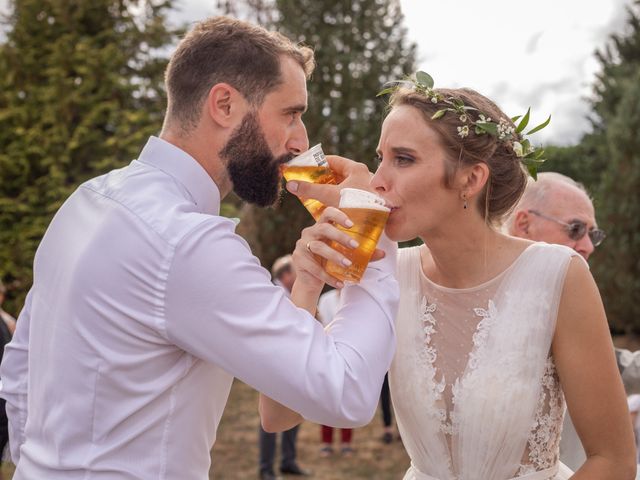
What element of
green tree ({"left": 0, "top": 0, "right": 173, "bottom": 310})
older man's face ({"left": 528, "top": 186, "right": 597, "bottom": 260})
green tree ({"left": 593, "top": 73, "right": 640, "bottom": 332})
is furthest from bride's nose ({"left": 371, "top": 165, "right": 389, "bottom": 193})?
green tree ({"left": 593, "top": 73, "right": 640, "bottom": 332})

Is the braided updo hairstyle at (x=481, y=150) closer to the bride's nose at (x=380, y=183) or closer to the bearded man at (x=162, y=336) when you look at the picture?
the bride's nose at (x=380, y=183)

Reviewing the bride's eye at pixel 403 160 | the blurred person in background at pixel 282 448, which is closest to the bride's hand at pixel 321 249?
the bride's eye at pixel 403 160

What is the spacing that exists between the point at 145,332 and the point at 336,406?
19.8 inches

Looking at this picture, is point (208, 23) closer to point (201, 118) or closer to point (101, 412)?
point (201, 118)

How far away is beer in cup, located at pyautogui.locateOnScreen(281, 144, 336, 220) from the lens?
2201mm

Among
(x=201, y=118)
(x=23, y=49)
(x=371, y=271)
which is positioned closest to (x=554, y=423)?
(x=371, y=271)

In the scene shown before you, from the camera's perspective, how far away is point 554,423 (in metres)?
2.78

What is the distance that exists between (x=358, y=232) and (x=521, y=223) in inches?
A: 83.1

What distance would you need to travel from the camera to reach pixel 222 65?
86.9 inches

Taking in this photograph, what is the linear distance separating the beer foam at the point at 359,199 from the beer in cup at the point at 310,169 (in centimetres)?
14

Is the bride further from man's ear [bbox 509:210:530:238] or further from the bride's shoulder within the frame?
man's ear [bbox 509:210:530:238]

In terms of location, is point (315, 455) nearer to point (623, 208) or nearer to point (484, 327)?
point (484, 327)

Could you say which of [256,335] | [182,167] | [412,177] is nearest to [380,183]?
[412,177]

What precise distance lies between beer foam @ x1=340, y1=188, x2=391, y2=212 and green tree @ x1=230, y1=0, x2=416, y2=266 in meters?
13.2
